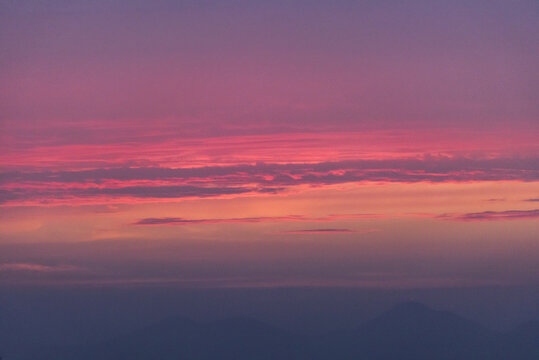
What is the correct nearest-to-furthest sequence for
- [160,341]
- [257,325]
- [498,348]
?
[498,348], [160,341], [257,325]

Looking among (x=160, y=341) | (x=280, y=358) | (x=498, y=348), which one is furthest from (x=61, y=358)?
(x=498, y=348)

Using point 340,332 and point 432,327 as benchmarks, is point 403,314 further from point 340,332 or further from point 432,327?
point 340,332

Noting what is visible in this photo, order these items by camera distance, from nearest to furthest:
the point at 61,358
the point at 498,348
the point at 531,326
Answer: the point at 61,358, the point at 498,348, the point at 531,326

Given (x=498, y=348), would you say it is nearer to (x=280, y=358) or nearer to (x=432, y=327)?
(x=432, y=327)

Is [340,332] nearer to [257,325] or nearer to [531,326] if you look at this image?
[257,325]

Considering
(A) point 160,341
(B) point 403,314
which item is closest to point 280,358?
(A) point 160,341

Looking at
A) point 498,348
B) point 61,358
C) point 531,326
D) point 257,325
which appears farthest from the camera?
point 257,325

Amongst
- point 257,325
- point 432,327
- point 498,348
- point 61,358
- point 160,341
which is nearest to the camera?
point 61,358

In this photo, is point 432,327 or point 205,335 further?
point 432,327

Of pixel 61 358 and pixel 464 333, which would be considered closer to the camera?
pixel 61 358
